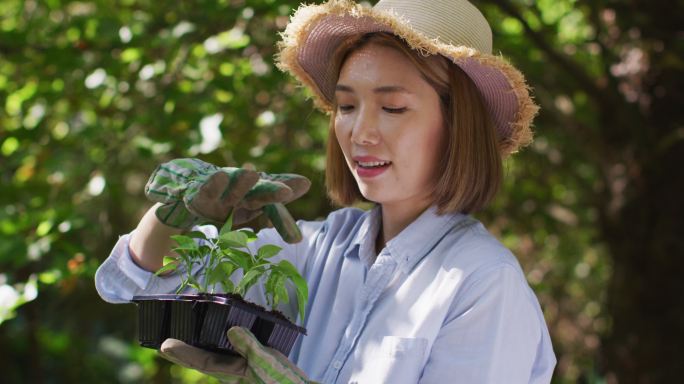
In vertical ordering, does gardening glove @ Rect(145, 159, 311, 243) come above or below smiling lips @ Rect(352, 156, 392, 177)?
below

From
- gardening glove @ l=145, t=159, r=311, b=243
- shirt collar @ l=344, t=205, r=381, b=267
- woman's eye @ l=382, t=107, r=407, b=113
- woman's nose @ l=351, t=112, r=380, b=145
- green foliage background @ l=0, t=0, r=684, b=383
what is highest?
woman's eye @ l=382, t=107, r=407, b=113

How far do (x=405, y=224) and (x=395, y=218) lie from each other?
3 centimetres

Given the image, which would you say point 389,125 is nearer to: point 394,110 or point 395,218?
point 394,110

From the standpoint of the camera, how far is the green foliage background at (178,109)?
2764 mm

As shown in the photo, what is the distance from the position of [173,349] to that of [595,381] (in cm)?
295

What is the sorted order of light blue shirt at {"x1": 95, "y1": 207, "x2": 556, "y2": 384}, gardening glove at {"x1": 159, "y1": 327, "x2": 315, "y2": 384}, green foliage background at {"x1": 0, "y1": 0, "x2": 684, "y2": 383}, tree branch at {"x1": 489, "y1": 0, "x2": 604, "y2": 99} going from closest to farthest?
gardening glove at {"x1": 159, "y1": 327, "x2": 315, "y2": 384}
light blue shirt at {"x1": 95, "y1": 207, "x2": 556, "y2": 384}
green foliage background at {"x1": 0, "y1": 0, "x2": 684, "y2": 383}
tree branch at {"x1": 489, "y1": 0, "x2": 604, "y2": 99}

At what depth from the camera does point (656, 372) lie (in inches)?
143

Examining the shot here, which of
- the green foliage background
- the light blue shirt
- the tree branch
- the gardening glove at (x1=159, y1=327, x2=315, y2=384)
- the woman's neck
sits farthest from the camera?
the tree branch

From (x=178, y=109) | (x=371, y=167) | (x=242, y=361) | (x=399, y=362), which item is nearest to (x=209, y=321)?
(x=242, y=361)

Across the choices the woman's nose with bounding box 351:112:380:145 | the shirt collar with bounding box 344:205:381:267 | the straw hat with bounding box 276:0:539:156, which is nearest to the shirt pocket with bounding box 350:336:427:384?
the shirt collar with bounding box 344:205:381:267

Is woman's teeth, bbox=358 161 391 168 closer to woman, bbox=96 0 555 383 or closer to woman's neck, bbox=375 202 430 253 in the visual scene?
woman, bbox=96 0 555 383

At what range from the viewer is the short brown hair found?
5.85ft

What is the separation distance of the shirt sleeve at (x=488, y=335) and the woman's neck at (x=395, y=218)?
0.29 metres

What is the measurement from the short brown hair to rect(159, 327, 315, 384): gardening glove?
506 millimetres
